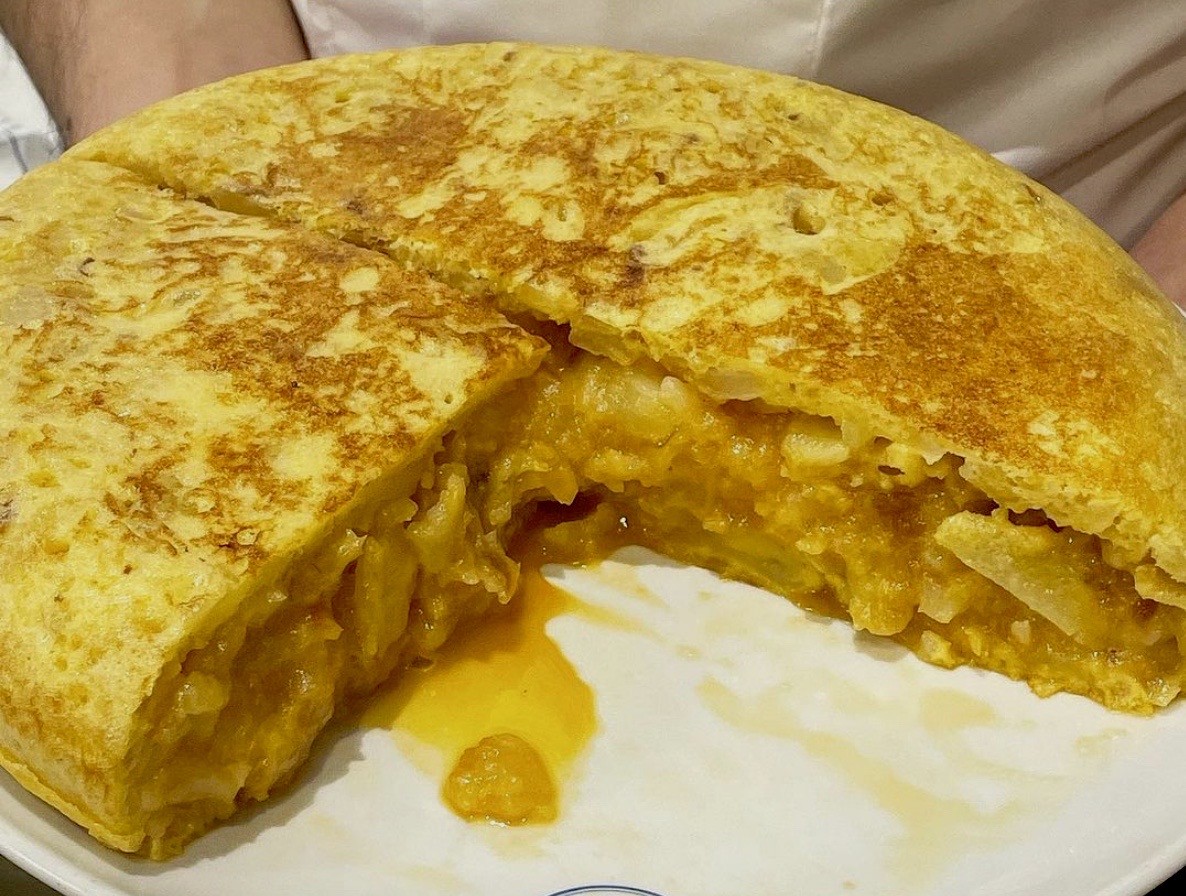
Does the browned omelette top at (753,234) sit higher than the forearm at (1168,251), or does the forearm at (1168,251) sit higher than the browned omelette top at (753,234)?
the browned omelette top at (753,234)

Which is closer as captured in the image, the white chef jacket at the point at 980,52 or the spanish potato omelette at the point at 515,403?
the spanish potato omelette at the point at 515,403

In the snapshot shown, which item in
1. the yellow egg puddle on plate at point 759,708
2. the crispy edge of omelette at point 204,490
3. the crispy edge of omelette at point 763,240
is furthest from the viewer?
the crispy edge of omelette at point 763,240

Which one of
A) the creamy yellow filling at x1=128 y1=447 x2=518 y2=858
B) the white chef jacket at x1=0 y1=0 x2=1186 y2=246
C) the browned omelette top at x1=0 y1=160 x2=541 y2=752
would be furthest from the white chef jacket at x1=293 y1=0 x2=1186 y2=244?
the creamy yellow filling at x1=128 y1=447 x2=518 y2=858

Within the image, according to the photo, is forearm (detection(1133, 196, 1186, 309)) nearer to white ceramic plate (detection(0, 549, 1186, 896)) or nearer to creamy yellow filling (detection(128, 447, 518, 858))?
white ceramic plate (detection(0, 549, 1186, 896))

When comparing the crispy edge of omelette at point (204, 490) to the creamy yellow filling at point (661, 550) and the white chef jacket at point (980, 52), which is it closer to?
the creamy yellow filling at point (661, 550)

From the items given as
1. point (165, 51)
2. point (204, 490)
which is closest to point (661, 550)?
point (204, 490)

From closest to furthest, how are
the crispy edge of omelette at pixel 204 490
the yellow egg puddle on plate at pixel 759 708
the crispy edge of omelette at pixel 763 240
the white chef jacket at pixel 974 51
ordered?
the crispy edge of omelette at pixel 204 490, the yellow egg puddle on plate at pixel 759 708, the crispy edge of omelette at pixel 763 240, the white chef jacket at pixel 974 51

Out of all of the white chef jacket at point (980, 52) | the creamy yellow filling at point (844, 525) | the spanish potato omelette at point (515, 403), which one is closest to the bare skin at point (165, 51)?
the white chef jacket at point (980, 52)

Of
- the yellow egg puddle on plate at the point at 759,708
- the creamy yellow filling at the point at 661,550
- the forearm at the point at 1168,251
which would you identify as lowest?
the forearm at the point at 1168,251
